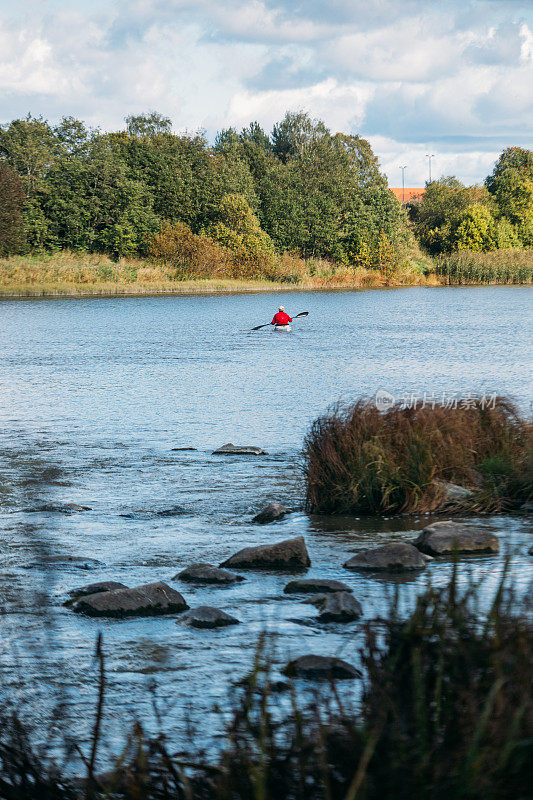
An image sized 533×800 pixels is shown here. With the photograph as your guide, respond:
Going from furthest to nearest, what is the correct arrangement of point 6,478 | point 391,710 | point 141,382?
point 141,382 < point 6,478 < point 391,710

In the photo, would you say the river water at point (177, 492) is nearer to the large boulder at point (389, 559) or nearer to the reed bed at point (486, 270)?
the large boulder at point (389, 559)

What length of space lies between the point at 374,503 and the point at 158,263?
2794 inches

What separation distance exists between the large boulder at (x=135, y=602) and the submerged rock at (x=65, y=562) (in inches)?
51.0

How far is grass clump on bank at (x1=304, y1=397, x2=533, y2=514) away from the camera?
10.1 metres

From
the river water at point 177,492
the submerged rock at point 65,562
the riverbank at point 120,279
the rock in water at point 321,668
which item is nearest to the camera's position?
the rock in water at point 321,668

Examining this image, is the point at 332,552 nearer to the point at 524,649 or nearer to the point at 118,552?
the point at 118,552

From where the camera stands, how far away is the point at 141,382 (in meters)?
24.0

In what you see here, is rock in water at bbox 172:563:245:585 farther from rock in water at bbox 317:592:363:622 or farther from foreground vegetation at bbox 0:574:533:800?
foreground vegetation at bbox 0:574:533:800

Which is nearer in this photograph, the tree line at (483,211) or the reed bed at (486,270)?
the reed bed at (486,270)

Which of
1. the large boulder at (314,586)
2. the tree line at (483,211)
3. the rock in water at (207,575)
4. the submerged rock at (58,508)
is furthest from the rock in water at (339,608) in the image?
the tree line at (483,211)

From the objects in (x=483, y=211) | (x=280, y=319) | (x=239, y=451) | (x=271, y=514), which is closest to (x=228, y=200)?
(x=483, y=211)

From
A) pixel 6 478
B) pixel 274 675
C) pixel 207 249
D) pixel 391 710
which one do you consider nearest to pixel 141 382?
pixel 6 478

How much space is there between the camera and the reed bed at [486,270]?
8606 cm

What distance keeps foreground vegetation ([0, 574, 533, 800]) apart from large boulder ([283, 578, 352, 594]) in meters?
3.72
